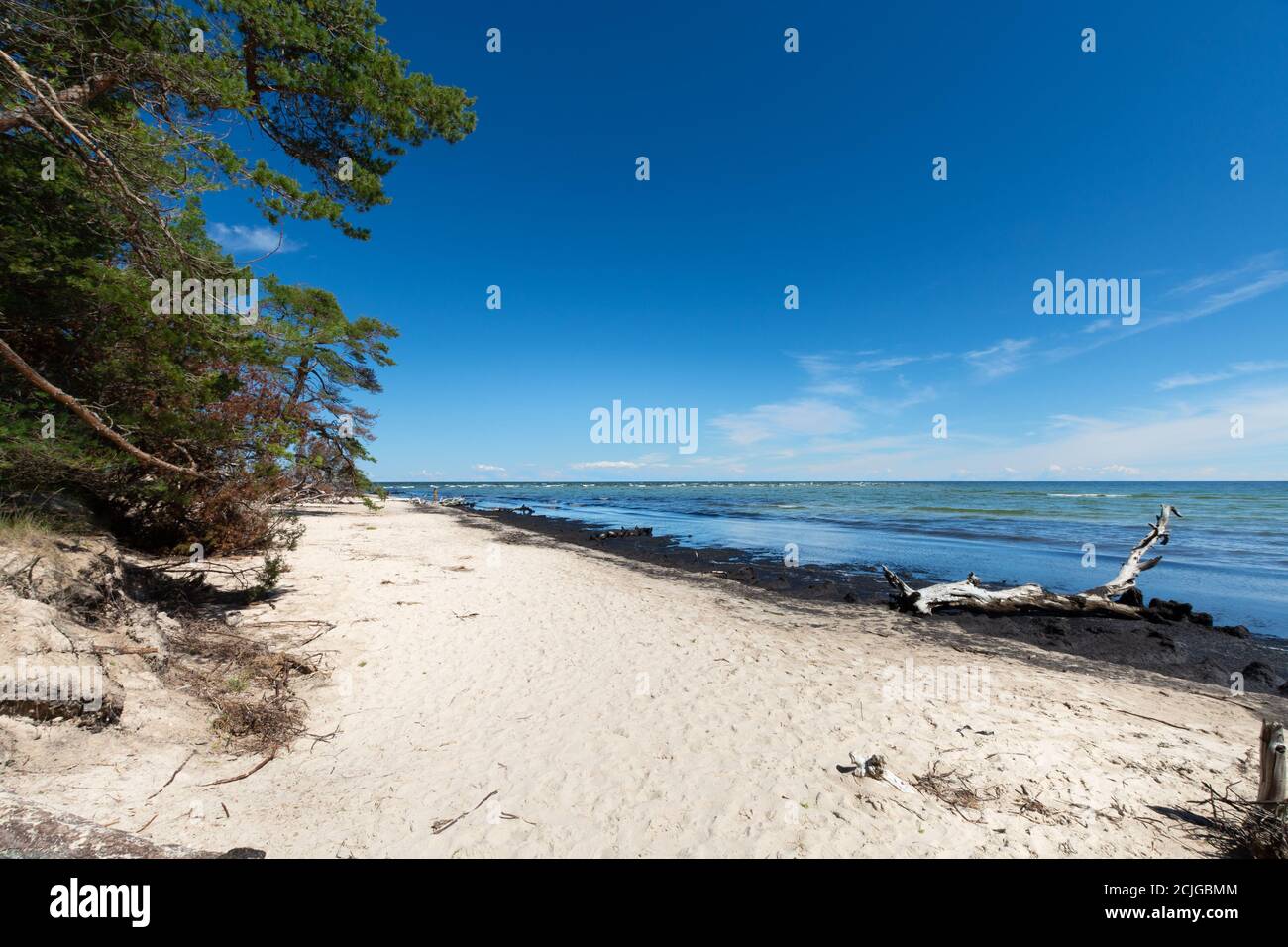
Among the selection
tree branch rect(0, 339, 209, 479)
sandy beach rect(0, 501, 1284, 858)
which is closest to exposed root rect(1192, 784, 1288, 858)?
sandy beach rect(0, 501, 1284, 858)

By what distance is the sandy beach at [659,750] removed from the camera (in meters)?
3.69

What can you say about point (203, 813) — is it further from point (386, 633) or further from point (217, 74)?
point (217, 74)

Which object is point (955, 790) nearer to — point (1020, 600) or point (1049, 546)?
point (1020, 600)

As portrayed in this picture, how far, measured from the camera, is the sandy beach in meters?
3.69


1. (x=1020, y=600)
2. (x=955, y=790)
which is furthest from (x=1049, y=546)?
(x=955, y=790)

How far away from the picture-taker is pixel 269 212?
7.14 meters

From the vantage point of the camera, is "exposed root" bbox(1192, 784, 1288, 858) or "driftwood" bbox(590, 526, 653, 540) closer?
"exposed root" bbox(1192, 784, 1288, 858)

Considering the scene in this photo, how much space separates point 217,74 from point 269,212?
162cm

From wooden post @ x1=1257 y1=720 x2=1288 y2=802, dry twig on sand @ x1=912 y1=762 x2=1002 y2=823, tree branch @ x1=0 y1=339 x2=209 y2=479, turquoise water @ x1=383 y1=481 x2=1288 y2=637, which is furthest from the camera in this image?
turquoise water @ x1=383 y1=481 x2=1288 y2=637

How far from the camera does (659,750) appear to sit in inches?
202
